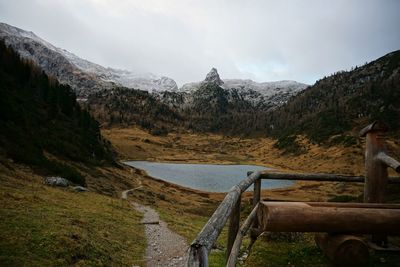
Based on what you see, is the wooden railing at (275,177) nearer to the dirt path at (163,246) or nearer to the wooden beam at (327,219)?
the wooden beam at (327,219)

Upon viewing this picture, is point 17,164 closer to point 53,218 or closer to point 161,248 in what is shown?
point 53,218

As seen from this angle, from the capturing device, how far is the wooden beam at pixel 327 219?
5.16 metres

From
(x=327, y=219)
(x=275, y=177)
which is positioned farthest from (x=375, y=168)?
(x=327, y=219)

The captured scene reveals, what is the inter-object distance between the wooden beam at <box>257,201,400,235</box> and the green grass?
720cm

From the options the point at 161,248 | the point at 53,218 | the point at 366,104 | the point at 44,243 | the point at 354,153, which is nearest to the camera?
the point at 44,243

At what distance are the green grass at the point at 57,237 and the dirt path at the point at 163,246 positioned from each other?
52cm

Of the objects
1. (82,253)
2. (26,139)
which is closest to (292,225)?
(82,253)

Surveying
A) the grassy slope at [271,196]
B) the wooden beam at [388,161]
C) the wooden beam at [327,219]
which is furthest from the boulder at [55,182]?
the wooden beam at [388,161]

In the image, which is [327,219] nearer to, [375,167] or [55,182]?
[375,167]

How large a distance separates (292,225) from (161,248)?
12.5 metres

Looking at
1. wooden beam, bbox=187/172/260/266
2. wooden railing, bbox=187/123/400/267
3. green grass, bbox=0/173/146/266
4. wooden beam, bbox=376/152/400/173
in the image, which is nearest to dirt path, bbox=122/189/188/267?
green grass, bbox=0/173/146/266

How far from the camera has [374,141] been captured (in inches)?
289

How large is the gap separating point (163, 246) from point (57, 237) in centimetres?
690

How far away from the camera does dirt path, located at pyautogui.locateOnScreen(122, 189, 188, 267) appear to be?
13.9 meters
